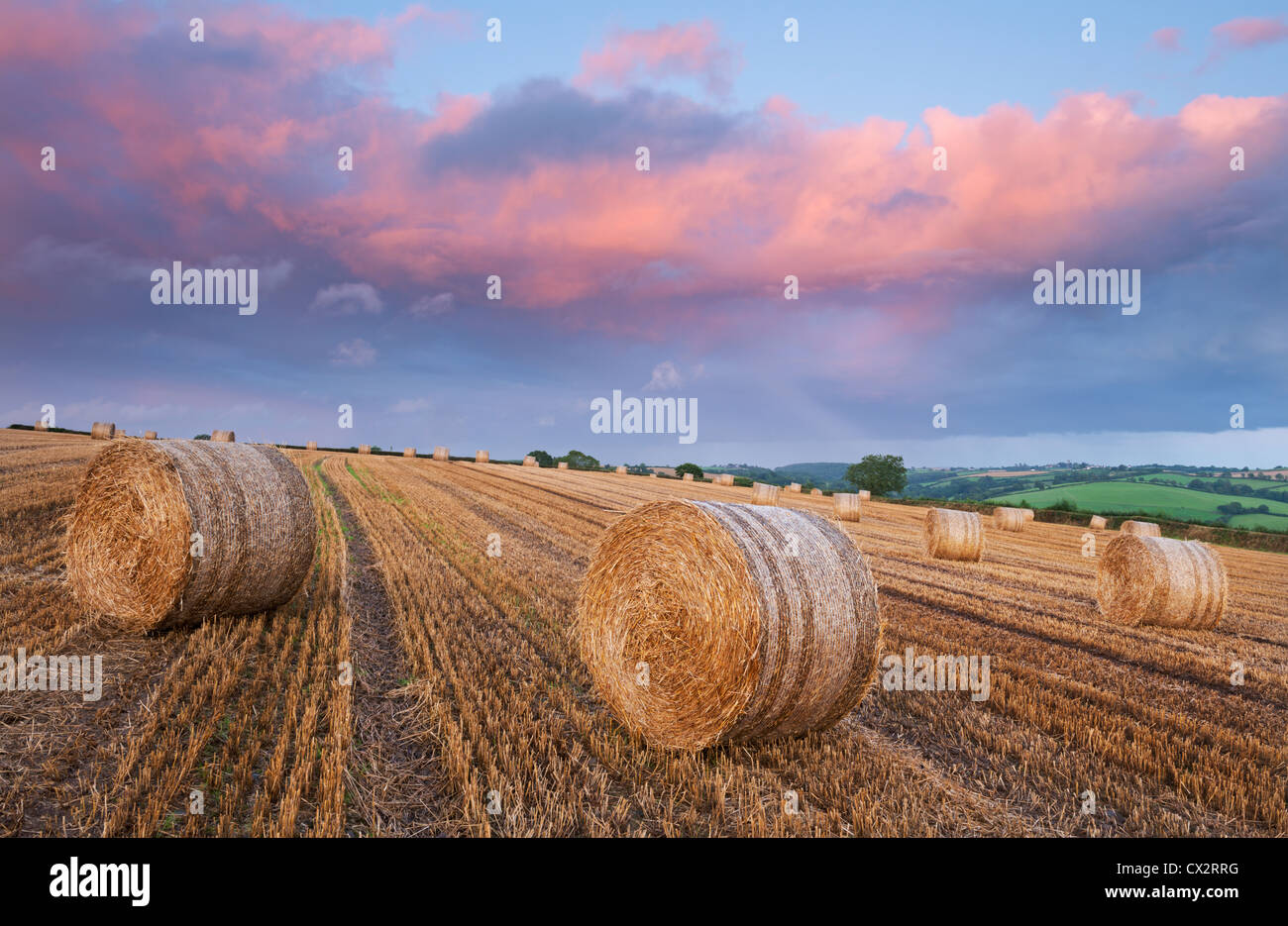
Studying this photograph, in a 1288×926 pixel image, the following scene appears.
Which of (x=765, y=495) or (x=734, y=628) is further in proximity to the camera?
(x=765, y=495)

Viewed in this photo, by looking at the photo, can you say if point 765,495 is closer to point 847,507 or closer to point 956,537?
point 847,507

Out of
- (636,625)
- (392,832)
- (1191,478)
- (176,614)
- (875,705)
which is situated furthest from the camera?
(1191,478)

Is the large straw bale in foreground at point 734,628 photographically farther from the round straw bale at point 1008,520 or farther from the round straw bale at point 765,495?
the round straw bale at point 1008,520

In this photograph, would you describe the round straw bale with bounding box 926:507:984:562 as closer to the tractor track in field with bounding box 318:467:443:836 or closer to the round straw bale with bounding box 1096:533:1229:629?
the round straw bale with bounding box 1096:533:1229:629

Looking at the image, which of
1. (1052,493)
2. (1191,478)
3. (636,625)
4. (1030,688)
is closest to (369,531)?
(636,625)

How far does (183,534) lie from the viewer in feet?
23.2

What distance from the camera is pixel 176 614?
6984 mm

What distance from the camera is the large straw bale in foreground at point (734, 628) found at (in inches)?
191

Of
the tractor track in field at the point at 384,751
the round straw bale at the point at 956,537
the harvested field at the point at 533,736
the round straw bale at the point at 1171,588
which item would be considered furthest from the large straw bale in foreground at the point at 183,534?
the round straw bale at the point at 956,537

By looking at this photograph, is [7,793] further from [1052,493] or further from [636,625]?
[1052,493]

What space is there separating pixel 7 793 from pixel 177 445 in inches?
185

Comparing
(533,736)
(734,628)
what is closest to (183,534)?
(533,736)

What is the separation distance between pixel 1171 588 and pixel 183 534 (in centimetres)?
1289

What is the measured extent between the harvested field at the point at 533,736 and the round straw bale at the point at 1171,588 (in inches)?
16.2
